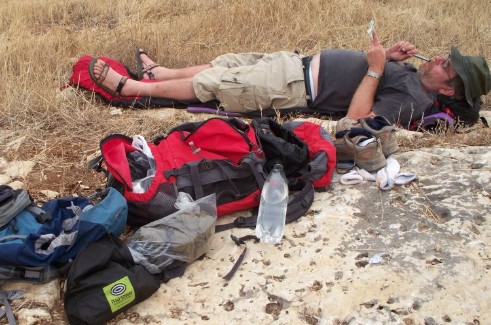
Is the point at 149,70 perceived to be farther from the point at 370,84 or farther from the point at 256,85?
the point at 370,84

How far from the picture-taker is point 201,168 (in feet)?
9.09

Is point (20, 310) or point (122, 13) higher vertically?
point (122, 13)

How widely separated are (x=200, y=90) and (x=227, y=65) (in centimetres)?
48

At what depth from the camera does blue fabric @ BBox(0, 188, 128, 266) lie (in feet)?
7.20

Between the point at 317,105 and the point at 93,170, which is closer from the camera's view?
the point at 93,170

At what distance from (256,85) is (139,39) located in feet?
5.92

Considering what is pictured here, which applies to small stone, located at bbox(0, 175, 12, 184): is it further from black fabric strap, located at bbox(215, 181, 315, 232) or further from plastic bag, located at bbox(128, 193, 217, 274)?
black fabric strap, located at bbox(215, 181, 315, 232)

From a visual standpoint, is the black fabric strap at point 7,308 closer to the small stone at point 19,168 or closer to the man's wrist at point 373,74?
the small stone at point 19,168

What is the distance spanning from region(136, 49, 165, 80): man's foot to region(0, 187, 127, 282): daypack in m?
2.49

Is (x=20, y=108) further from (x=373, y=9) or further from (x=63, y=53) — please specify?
(x=373, y=9)

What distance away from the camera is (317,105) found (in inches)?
167

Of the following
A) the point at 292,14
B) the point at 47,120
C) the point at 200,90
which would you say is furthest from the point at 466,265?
the point at 292,14

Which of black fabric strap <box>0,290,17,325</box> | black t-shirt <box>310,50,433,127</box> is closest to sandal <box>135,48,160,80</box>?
black t-shirt <box>310,50,433,127</box>

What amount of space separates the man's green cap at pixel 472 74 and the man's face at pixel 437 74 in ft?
0.21
